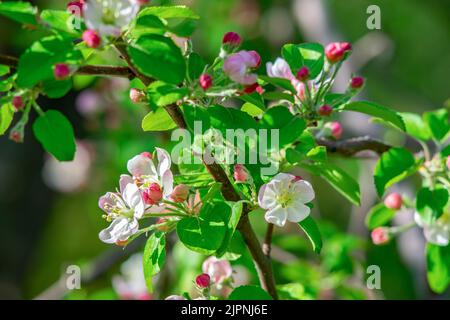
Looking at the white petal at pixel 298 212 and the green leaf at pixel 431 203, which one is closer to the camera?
the white petal at pixel 298 212

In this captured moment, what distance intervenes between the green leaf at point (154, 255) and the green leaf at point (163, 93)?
23 centimetres

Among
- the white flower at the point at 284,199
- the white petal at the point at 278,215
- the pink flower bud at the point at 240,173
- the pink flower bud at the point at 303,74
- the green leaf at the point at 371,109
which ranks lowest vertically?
the white petal at the point at 278,215

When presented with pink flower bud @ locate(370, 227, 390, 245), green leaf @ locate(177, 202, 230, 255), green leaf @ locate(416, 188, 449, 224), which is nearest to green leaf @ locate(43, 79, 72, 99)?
green leaf @ locate(177, 202, 230, 255)

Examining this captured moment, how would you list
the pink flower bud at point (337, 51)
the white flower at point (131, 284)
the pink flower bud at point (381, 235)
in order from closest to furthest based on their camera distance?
the pink flower bud at point (337, 51), the pink flower bud at point (381, 235), the white flower at point (131, 284)

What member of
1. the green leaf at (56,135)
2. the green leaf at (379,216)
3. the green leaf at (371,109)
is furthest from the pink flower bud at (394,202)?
the green leaf at (56,135)

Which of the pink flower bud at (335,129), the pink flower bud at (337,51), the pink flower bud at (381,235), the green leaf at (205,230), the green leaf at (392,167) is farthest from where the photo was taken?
the pink flower bud at (381,235)

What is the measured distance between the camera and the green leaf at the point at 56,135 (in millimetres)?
893

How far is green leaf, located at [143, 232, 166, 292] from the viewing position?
0.99m

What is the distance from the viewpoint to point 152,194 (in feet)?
3.17

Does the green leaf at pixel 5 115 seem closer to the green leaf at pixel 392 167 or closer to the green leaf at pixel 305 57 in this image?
the green leaf at pixel 305 57

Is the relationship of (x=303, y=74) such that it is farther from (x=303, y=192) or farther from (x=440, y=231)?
(x=440, y=231)

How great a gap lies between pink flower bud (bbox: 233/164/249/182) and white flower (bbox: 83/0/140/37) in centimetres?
25

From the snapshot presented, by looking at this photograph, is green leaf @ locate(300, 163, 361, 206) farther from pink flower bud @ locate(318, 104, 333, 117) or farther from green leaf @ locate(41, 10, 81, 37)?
green leaf @ locate(41, 10, 81, 37)
